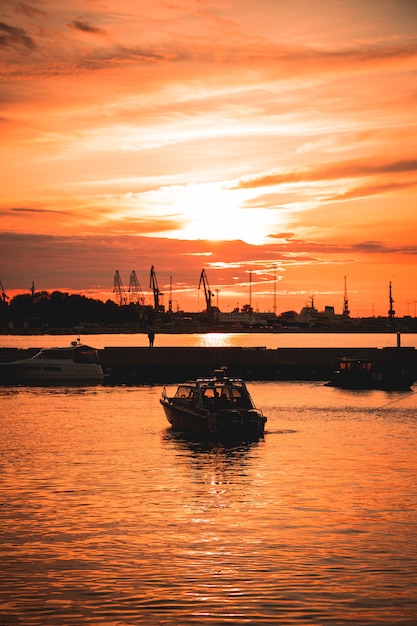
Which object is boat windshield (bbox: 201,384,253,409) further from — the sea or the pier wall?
the pier wall

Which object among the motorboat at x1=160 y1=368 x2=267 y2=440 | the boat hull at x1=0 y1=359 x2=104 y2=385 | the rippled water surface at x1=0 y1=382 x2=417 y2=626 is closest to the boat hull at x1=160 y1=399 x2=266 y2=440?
the motorboat at x1=160 y1=368 x2=267 y2=440

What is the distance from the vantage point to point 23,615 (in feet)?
62.2

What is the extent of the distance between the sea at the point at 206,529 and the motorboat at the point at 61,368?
133ft

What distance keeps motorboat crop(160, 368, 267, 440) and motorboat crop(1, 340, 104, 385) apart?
1661 inches

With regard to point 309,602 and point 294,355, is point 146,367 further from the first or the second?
Result: point 309,602

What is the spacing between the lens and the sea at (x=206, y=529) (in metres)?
19.7

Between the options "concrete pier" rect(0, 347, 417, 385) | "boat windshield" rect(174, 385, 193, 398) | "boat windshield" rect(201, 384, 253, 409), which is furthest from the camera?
"concrete pier" rect(0, 347, 417, 385)

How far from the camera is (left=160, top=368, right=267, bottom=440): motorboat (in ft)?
155

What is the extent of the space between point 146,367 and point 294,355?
55.6ft

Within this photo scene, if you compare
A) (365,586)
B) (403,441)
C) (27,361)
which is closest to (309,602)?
(365,586)

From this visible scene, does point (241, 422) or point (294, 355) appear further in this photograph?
point (294, 355)

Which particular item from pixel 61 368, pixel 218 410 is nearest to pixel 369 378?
pixel 61 368

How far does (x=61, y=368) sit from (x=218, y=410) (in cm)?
4860

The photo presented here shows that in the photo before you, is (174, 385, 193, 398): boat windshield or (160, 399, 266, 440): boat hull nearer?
(160, 399, 266, 440): boat hull
